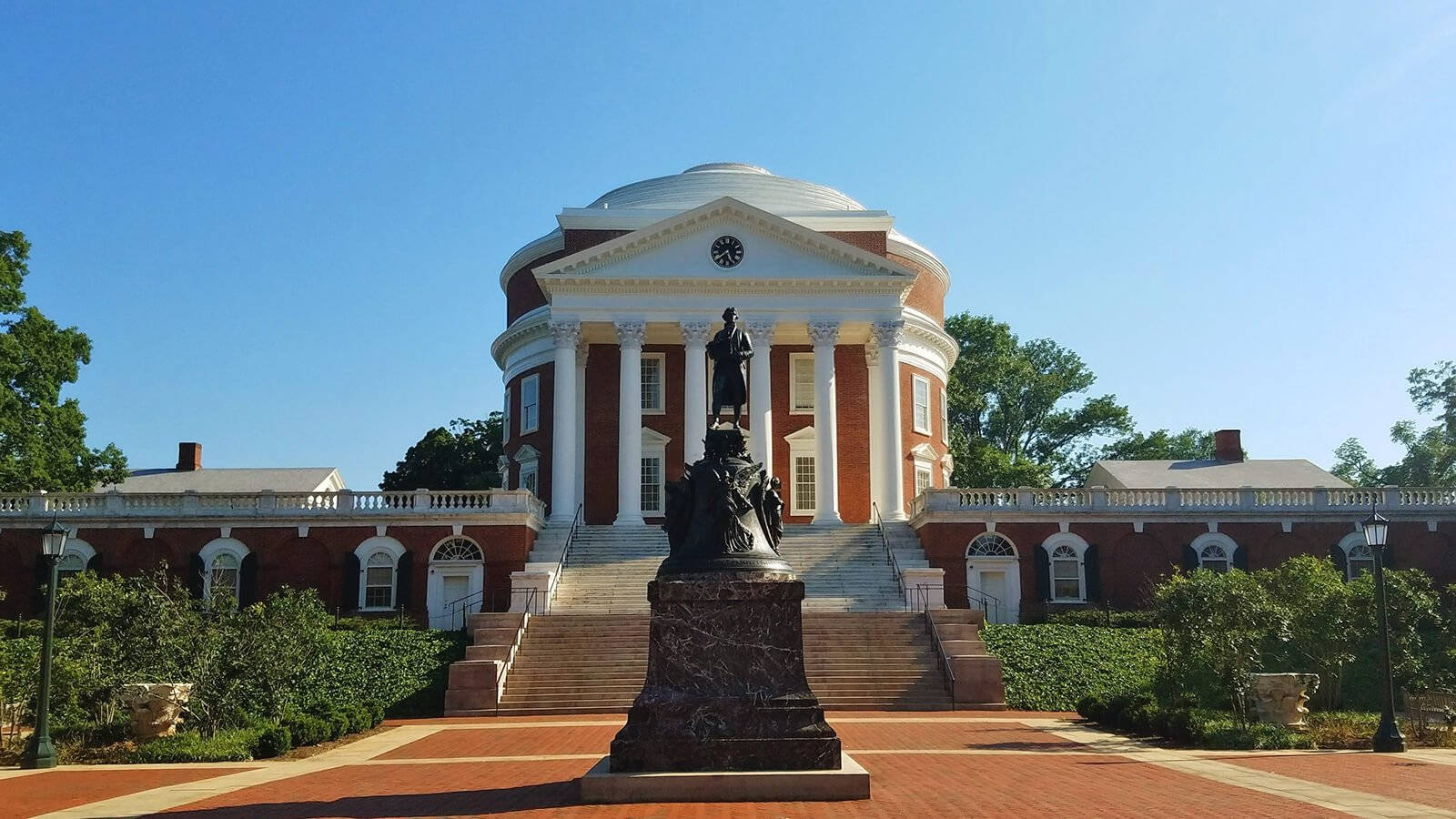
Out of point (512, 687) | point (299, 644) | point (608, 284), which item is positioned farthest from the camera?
point (608, 284)

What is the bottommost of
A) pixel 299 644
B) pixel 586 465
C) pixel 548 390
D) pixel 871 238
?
pixel 299 644

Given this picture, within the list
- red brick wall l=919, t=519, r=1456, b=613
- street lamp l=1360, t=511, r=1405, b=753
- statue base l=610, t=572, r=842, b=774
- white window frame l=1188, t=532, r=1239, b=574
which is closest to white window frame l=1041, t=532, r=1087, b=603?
red brick wall l=919, t=519, r=1456, b=613

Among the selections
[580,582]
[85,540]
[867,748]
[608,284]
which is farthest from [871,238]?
[867,748]

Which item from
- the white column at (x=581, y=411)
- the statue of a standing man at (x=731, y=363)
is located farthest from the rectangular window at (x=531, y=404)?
the statue of a standing man at (x=731, y=363)

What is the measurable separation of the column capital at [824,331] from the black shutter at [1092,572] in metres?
11.7

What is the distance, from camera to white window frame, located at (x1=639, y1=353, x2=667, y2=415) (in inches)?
1991

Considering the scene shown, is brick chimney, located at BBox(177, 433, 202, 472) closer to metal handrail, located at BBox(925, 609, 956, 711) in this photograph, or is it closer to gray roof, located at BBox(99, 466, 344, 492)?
gray roof, located at BBox(99, 466, 344, 492)

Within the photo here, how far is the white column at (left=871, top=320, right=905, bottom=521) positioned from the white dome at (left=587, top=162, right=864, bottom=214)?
886cm

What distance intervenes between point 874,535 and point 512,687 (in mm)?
17130

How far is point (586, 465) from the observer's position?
165 ft

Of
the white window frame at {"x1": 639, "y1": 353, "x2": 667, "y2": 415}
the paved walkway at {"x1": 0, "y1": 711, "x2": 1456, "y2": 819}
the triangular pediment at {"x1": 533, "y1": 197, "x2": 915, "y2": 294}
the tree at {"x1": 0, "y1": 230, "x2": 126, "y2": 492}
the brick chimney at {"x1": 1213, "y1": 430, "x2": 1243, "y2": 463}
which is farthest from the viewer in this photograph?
the brick chimney at {"x1": 1213, "y1": 430, "x2": 1243, "y2": 463}

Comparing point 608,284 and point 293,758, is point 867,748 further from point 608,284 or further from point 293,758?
point 608,284

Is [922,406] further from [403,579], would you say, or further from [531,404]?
[403,579]

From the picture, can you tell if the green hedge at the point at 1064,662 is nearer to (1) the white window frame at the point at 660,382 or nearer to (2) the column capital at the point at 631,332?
(2) the column capital at the point at 631,332
